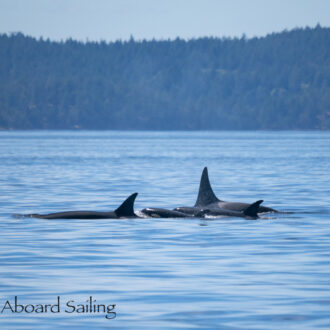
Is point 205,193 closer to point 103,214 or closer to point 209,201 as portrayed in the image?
point 209,201

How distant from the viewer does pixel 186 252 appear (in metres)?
19.9

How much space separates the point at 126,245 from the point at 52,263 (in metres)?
3.07

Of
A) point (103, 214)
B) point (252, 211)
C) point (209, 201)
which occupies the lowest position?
point (103, 214)

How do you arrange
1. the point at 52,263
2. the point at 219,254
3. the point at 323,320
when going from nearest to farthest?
the point at 323,320 → the point at 52,263 → the point at 219,254

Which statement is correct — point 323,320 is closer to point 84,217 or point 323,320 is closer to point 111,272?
point 111,272

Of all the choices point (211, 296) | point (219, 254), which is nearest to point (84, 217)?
point (219, 254)

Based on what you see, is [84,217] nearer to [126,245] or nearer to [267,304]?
[126,245]

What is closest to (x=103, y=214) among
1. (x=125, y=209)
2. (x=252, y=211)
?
(x=125, y=209)

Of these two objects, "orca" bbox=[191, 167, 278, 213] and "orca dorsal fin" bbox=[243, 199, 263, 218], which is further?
"orca" bbox=[191, 167, 278, 213]

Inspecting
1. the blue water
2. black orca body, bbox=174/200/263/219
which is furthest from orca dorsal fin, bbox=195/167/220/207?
the blue water

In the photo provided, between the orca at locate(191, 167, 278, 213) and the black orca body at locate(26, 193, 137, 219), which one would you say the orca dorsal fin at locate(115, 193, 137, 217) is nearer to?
the black orca body at locate(26, 193, 137, 219)

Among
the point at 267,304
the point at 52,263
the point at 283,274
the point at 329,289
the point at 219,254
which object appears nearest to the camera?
the point at 267,304

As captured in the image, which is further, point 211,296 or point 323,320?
point 211,296

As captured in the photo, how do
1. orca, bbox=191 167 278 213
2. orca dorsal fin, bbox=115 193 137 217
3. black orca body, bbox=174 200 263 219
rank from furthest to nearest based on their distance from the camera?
orca, bbox=191 167 278 213 < black orca body, bbox=174 200 263 219 < orca dorsal fin, bbox=115 193 137 217
